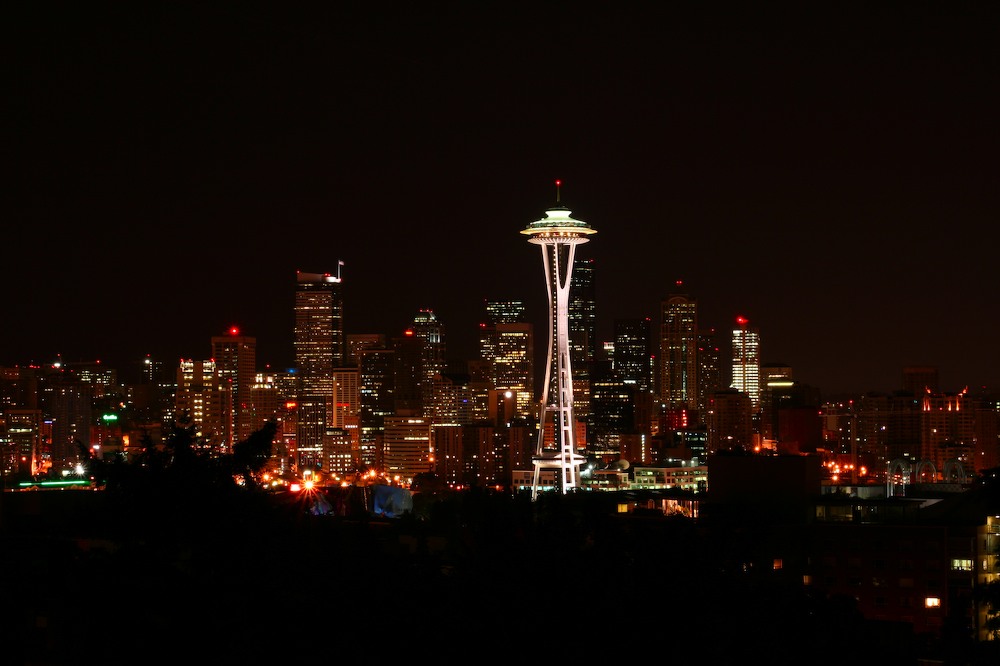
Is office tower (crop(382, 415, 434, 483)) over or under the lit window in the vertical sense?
over

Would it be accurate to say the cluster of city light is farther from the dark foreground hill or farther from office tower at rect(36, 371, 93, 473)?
the dark foreground hill

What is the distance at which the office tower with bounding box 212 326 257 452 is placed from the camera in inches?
4134

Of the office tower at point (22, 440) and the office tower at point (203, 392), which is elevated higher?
the office tower at point (203, 392)

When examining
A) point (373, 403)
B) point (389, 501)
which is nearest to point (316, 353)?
point (373, 403)

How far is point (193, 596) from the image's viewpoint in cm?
1004

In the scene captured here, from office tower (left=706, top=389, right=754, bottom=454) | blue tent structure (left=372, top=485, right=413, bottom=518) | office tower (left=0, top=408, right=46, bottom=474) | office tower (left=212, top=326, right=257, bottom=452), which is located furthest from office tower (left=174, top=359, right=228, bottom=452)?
blue tent structure (left=372, top=485, right=413, bottom=518)

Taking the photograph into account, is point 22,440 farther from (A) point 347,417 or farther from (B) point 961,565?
(B) point 961,565

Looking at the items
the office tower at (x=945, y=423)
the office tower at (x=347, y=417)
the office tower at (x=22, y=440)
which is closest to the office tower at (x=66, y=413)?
the office tower at (x=22, y=440)

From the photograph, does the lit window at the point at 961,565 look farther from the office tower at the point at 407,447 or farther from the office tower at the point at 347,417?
the office tower at the point at 347,417

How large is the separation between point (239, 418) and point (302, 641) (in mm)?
97223

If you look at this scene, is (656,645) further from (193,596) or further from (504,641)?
(193,596)

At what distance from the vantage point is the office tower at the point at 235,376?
344 feet

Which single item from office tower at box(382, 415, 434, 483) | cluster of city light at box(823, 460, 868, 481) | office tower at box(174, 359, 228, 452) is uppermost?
office tower at box(174, 359, 228, 452)

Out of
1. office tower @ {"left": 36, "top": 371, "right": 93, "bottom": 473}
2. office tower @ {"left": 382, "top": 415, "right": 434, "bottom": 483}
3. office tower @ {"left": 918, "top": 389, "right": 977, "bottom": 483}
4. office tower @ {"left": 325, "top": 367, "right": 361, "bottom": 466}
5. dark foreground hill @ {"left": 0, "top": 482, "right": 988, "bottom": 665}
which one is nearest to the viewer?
dark foreground hill @ {"left": 0, "top": 482, "right": 988, "bottom": 665}
